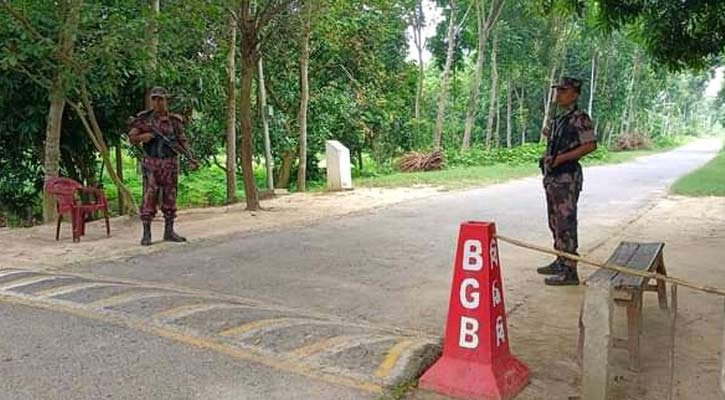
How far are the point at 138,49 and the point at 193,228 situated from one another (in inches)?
92.2

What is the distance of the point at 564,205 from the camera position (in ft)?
17.7

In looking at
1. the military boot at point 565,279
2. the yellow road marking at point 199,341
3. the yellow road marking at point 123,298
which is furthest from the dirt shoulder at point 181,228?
the military boot at point 565,279

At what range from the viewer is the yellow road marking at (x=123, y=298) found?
4.53 m

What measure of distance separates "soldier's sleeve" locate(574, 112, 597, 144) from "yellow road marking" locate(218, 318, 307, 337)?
8.84 ft

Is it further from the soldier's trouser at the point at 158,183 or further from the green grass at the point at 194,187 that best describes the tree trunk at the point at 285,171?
the soldier's trouser at the point at 158,183

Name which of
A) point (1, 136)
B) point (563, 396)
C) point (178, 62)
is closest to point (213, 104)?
point (178, 62)

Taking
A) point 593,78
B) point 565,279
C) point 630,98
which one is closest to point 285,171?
point 565,279

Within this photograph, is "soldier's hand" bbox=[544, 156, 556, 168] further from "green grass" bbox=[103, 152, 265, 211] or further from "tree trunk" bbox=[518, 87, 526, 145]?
"tree trunk" bbox=[518, 87, 526, 145]

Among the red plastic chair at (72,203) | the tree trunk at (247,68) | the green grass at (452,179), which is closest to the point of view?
the red plastic chair at (72,203)

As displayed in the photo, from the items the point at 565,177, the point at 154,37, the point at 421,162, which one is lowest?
the point at 565,177

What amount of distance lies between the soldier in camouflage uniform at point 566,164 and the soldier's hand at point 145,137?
3.92 meters

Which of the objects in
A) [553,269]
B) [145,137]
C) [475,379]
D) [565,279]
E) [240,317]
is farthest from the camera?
[145,137]

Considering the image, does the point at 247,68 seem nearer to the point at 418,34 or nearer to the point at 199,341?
the point at 199,341

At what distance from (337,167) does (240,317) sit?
31.8ft
